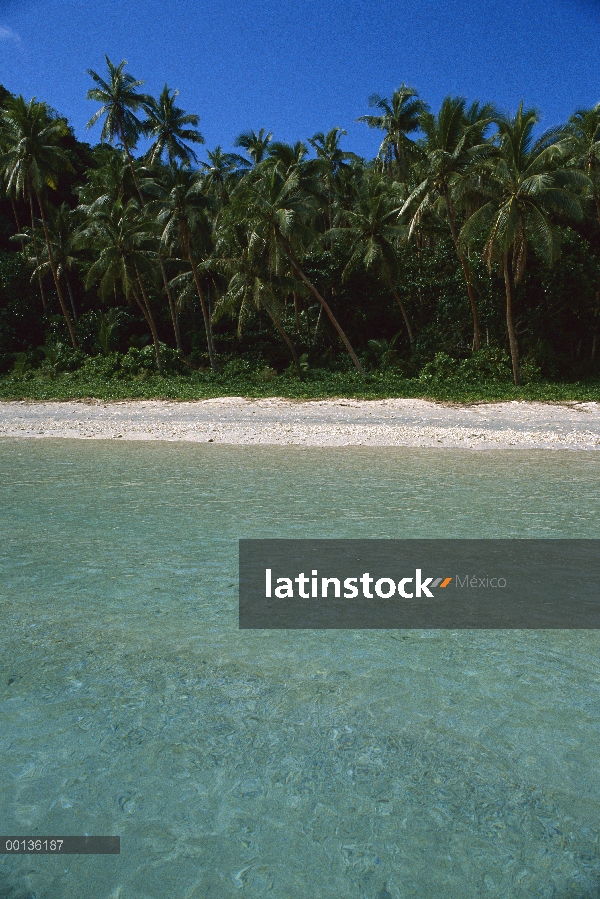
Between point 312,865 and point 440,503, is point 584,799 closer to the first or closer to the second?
point 312,865

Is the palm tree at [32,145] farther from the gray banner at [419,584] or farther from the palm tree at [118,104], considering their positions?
the gray banner at [419,584]

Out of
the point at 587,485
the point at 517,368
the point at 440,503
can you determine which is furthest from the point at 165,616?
the point at 517,368

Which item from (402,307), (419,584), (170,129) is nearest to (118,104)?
(170,129)

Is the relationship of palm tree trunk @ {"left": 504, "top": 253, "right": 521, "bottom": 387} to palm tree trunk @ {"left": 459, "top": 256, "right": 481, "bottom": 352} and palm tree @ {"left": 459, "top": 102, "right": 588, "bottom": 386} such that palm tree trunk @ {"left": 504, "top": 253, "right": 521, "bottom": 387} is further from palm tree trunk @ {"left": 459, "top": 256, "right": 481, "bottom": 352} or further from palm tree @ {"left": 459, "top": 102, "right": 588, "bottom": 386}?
palm tree trunk @ {"left": 459, "top": 256, "right": 481, "bottom": 352}

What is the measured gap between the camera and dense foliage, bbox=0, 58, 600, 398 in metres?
23.2

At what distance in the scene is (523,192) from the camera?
20.9 metres

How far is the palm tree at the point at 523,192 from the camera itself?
20.7 m

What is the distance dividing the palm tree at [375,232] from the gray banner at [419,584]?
21.0 m

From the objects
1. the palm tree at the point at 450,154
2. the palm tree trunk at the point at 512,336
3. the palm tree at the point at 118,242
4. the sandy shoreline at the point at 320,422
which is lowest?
the sandy shoreline at the point at 320,422

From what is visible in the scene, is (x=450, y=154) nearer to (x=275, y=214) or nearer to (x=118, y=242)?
(x=275, y=214)

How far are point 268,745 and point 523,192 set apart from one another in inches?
837

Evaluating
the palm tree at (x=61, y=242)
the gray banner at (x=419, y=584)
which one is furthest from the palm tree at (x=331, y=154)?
the gray banner at (x=419, y=584)

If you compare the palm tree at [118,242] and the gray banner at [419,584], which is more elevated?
the palm tree at [118,242]

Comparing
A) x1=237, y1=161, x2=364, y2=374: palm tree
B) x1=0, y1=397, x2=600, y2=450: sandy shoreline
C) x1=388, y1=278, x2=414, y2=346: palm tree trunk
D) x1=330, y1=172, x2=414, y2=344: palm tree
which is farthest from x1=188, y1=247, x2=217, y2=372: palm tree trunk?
x1=388, y1=278, x2=414, y2=346: palm tree trunk
